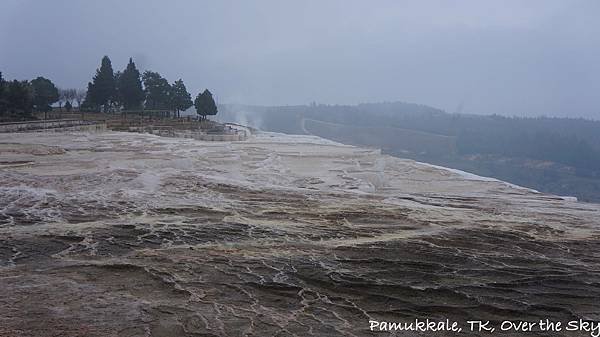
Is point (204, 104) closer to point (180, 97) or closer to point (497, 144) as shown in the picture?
point (180, 97)

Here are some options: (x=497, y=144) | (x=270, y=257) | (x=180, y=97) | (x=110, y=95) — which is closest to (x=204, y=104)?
(x=180, y=97)

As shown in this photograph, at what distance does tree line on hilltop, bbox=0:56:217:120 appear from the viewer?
30609mm

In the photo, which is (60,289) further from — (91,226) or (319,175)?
(319,175)

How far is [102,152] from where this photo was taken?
53.0ft

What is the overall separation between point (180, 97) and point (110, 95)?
6.85 m

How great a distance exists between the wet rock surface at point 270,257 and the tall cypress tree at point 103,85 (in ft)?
107

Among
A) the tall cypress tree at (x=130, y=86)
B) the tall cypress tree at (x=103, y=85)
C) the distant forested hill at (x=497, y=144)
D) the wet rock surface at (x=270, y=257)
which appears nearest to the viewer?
the wet rock surface at (x=270, y=257)

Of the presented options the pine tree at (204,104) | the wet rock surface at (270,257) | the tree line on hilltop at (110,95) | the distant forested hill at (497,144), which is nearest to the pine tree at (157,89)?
the tree line on hilltop at (110,95)

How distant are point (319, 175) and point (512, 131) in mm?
35368

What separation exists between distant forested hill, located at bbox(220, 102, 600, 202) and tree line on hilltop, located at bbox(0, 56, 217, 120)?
540 inches

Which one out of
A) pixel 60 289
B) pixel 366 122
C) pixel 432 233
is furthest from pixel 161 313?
pixel 366 122

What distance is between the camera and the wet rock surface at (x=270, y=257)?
3936 mm

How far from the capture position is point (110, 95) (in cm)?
4206

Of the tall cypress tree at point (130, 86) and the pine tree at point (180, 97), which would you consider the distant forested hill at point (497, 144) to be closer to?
the pine tree at point (180, 97)
